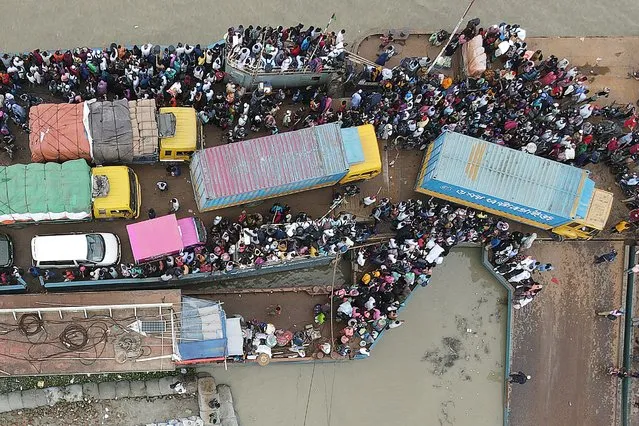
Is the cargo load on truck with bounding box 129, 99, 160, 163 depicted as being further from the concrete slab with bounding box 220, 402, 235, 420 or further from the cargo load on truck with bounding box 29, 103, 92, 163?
the concrete slab with bounding box 220, 402, 235, 420

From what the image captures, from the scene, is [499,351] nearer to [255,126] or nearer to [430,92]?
[430,92]

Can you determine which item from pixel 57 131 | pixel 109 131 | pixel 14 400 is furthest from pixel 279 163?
pixel 14 400

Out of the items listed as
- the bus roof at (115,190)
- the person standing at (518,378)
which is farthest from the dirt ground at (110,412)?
the person standing at (518,378)

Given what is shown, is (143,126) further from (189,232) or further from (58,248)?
(58,248)

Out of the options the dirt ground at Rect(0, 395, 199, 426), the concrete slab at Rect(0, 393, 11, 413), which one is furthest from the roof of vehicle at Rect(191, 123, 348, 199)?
the concrete slab at Rect(0, 393, 11, 413)

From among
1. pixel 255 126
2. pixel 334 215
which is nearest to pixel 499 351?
pixel 334 215
